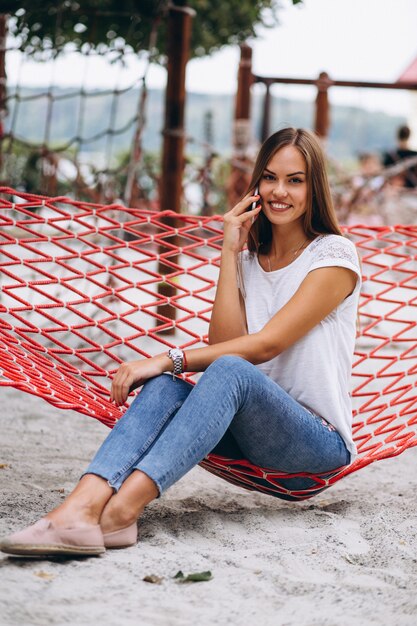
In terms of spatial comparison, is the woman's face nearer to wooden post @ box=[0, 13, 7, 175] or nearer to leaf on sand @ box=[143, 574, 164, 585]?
leaf on sand @ box=[143, 574, 164, 585]

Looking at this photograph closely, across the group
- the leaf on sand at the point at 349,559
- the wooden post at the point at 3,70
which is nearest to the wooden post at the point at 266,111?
the wooden post at the point at 3,70

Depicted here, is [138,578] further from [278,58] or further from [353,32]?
[353,32]

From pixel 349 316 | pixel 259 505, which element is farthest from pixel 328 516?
pixel 349 316

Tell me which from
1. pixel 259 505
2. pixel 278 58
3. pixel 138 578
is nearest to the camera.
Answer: pixel 138 578

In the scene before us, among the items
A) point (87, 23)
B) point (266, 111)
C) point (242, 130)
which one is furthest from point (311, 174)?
point (242, 130)

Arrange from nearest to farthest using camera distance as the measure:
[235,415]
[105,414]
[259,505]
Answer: [235,415] → [105,414] → [259,505]

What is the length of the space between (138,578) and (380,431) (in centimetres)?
85

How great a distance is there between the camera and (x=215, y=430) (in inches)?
68.7

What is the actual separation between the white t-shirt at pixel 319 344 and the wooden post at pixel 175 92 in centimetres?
210

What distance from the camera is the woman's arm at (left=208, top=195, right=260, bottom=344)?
2.06m

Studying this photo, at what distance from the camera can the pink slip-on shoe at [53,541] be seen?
5.19ft

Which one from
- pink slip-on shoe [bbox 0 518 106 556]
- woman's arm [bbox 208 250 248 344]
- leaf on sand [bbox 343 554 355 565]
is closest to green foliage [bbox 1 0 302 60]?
woman's arm [bbox 208 250 248 344]

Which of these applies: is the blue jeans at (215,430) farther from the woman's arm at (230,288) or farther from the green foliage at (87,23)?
the green foliage at (87,23)

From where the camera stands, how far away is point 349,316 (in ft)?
6.53
